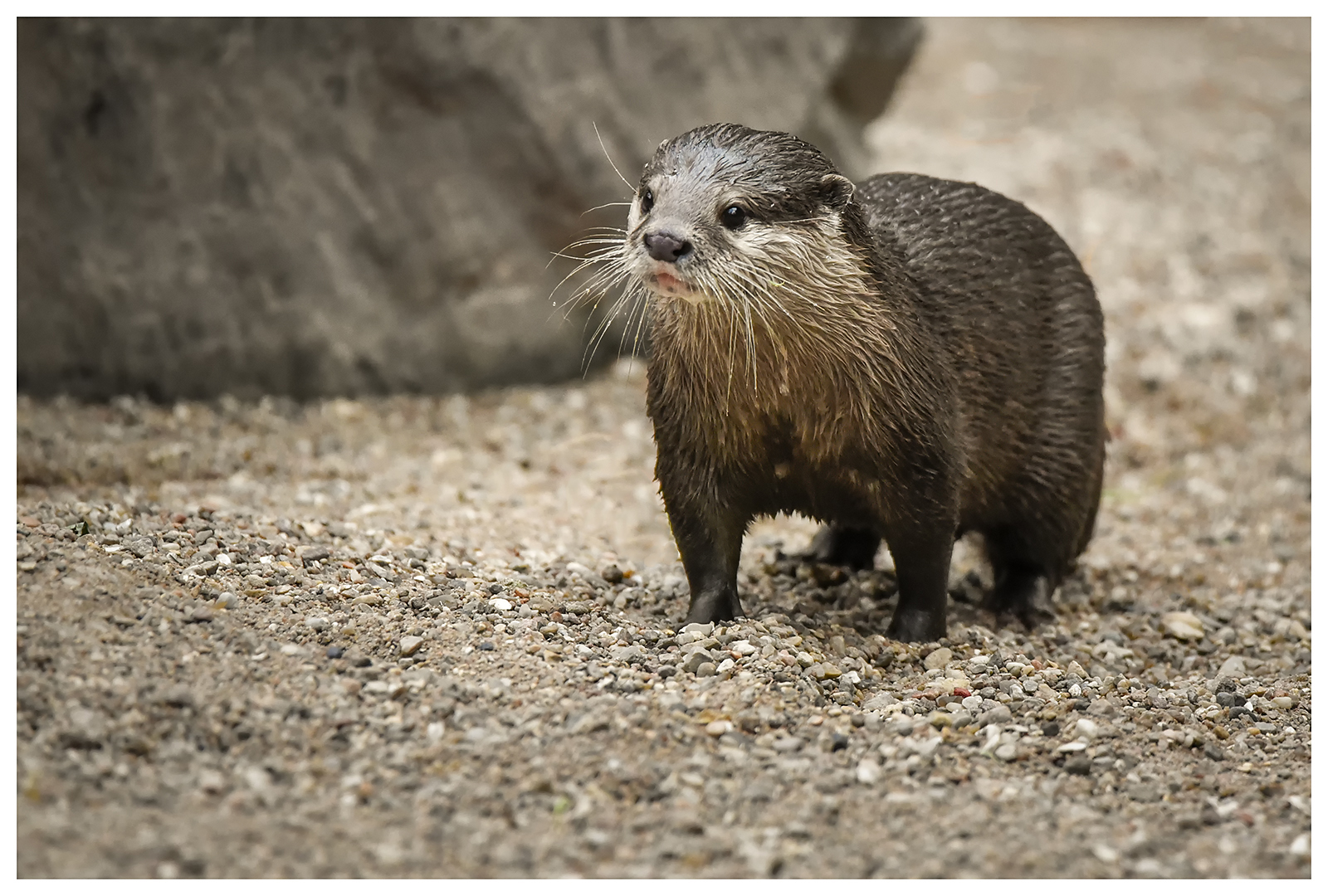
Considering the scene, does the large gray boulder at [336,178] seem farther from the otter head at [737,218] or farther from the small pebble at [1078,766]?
the small pebble at [1078,766]

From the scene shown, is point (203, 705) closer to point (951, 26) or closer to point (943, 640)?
point (943, 640)

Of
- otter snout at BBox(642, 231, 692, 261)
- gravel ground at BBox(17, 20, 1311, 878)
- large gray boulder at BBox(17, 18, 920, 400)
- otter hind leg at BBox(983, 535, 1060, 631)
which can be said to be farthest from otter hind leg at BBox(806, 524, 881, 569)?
large gray boulder at BBox(17, 18, 920, 400)

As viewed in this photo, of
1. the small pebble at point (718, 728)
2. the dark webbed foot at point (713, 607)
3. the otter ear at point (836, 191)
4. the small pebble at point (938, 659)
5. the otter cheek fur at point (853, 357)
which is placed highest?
the otter ear at point (836, 191)

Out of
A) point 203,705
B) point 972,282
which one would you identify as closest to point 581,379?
point 972,282

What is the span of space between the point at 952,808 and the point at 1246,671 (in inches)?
68.1

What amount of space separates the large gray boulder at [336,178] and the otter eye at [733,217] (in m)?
2.44

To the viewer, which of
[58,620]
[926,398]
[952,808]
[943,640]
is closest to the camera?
[952,808]

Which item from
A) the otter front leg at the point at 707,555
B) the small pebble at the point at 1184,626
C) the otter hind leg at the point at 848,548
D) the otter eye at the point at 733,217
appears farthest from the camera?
the otter hind leg at the point at 848,548

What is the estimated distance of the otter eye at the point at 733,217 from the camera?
342 cm

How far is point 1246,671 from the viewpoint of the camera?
423 centimetres

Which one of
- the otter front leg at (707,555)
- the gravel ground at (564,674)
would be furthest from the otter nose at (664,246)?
the gravel ground at (564,674)

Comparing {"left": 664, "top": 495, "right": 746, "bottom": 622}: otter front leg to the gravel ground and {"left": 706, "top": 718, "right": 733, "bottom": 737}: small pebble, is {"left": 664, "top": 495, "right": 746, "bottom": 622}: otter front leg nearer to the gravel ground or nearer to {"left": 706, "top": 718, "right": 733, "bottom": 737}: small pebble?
the gravel ground

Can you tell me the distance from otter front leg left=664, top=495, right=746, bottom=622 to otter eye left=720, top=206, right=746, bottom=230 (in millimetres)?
791

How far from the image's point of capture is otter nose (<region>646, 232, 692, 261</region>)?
10.8 feet
